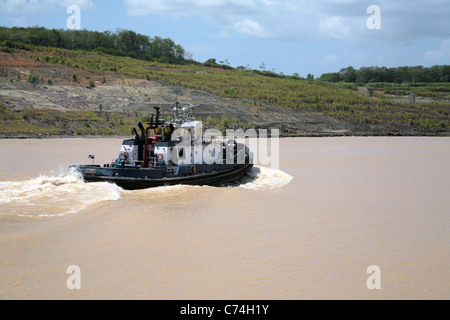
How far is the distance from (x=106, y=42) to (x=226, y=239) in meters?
74.3

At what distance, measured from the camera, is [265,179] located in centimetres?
1797

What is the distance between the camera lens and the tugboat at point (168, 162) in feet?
46.8

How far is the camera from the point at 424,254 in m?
9.30

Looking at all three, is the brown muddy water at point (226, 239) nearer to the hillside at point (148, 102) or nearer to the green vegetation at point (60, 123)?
the green vegetation at point (60, 123)

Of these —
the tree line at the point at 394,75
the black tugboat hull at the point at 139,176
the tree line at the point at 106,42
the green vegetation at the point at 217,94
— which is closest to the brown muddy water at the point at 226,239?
the black tugboat hull at the point at 139,176

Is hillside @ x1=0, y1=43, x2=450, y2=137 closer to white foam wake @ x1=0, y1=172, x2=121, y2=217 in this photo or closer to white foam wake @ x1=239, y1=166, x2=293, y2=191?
white foam wake @ x1=239, y1=166, x2=293, y2=191

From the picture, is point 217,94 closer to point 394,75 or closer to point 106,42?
point 106,42

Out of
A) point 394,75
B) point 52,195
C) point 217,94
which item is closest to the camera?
point 52,195

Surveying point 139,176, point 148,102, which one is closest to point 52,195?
point 139,176

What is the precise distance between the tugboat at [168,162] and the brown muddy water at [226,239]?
38 centimetres

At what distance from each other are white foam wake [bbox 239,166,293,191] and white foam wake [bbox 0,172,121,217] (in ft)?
15.5

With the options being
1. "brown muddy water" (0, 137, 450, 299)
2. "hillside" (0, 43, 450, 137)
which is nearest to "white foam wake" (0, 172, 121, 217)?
"brown muddy water" (0, 137, 450, 299)

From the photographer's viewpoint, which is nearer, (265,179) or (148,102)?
(265,179)
